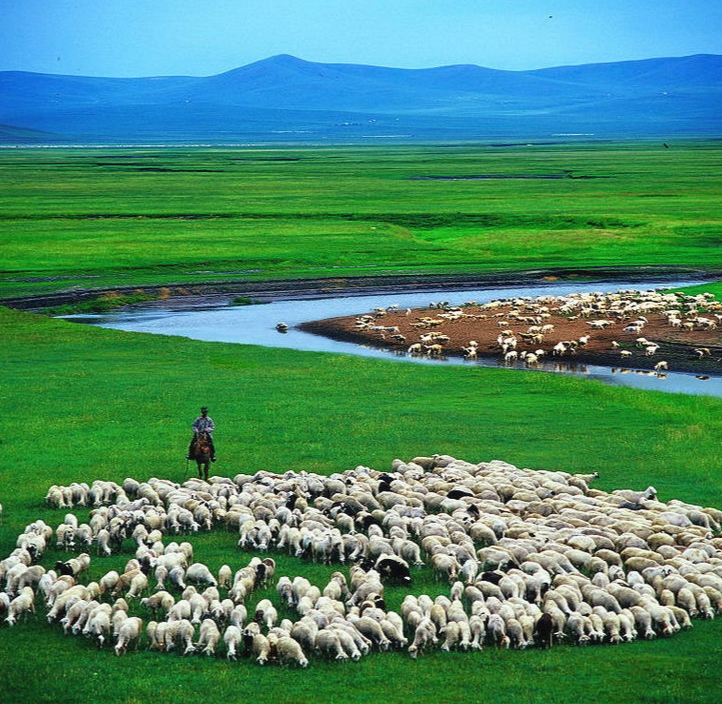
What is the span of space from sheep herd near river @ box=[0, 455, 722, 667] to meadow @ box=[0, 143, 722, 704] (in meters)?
0.36

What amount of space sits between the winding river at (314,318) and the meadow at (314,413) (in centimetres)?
293

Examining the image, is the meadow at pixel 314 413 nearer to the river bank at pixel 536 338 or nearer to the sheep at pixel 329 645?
the sheep at pixel 329 645

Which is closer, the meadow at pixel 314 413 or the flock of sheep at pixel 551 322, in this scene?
the meadow at pixel 314 413

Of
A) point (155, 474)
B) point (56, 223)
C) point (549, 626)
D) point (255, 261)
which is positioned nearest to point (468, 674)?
point (549, 626)

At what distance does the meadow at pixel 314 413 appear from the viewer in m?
15.1

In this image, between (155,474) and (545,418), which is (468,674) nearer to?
(155,474)

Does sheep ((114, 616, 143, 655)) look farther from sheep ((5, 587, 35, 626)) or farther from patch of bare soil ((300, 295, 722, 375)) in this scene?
patch of bare soil ((300, 295, 722, 375))

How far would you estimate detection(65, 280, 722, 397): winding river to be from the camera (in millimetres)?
39469

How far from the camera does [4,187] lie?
127688 mm

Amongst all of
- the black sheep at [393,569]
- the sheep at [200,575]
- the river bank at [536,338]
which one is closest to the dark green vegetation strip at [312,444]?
the black sheep at [393,569]

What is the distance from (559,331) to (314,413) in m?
18.4

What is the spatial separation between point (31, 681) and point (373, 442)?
1402 cm

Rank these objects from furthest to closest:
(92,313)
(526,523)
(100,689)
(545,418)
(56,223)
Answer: (56,223) → (92,313) → (545,418) → (526,523) → (100,689)

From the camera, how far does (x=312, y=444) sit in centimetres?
2781
